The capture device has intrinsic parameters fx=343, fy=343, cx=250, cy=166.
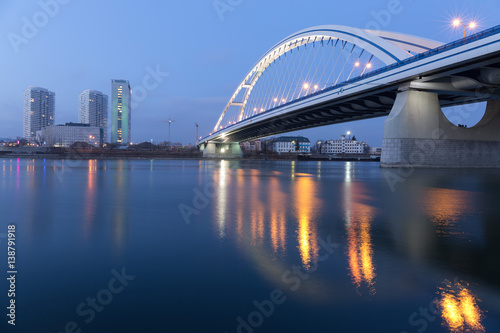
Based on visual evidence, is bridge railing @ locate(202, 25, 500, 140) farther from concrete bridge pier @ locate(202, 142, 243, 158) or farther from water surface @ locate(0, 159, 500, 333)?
concrete bridge pier @ locate(202, 142, 243, 158)

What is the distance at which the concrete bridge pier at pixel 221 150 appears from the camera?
101 meters

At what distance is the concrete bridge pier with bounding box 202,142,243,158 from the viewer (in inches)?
3965

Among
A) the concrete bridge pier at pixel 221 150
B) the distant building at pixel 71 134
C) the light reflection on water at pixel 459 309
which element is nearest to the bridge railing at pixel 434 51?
the light reflection on water at pixel 459 309

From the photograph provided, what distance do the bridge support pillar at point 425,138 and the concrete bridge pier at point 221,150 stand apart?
232 ft

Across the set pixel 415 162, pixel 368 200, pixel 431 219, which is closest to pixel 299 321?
pixel 431 219

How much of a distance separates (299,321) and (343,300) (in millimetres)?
570

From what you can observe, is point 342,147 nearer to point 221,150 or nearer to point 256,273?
point 221,150

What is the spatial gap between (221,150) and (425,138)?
257 ft

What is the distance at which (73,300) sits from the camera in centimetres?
321

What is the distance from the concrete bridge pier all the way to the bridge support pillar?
70.7m

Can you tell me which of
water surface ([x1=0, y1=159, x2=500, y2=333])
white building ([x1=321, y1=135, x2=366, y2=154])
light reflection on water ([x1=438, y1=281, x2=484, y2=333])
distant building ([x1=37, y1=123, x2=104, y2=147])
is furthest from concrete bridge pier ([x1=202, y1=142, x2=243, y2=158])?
light reflection on water ([x1=438, y1=281, x2=484, y2=333])

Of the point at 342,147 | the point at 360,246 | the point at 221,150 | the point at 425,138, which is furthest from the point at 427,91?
the point at 342,147

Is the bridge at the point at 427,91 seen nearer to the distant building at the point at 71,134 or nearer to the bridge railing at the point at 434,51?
the bridge railing at the point at 434,51

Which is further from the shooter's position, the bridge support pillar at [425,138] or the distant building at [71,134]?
the distant building at [71,134]
